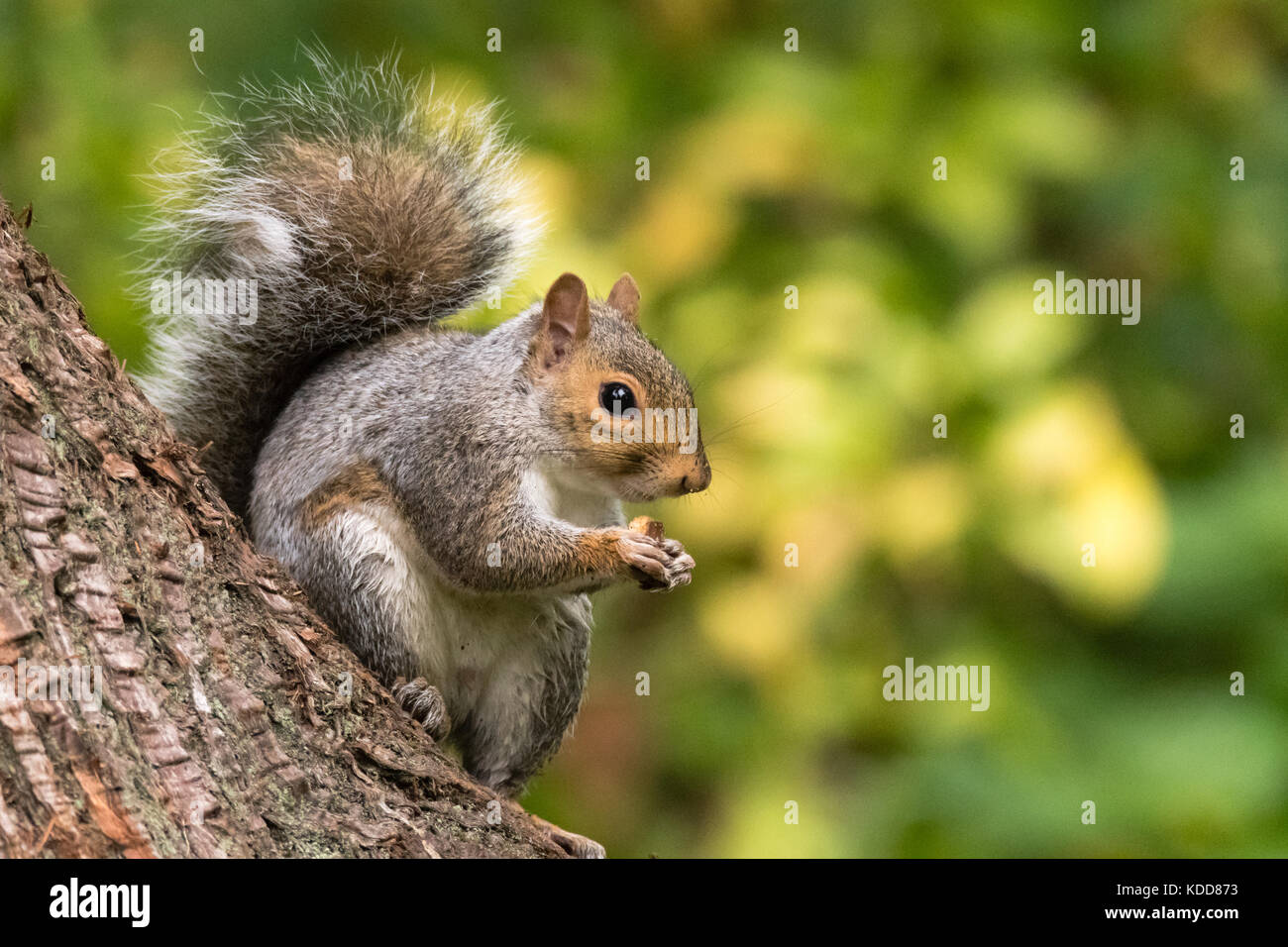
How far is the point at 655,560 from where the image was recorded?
2.15 m

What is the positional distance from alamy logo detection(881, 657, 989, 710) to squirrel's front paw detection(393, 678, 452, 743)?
1.51 metres

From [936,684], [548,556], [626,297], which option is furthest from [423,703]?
[936,684]

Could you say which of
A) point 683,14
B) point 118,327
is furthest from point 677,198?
point 118,327

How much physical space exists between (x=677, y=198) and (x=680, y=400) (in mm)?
1137

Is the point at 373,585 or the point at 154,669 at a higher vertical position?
the point at 373,585

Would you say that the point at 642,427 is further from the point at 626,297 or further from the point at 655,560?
the point at 626,297

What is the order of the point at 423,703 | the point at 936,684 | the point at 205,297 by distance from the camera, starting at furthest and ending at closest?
the point at 936,684, the point at 205,297, the point at 423,703

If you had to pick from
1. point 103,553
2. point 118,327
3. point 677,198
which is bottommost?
point 103,553

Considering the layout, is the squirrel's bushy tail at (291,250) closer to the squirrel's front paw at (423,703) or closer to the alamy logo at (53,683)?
the squirrel's front paw at (423,703)

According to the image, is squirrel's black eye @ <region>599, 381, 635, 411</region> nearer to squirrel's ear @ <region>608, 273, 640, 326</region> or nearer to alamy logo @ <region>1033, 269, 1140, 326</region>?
squirrel's ear @ <region>608, 273, 640, 326</region>

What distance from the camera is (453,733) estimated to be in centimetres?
246

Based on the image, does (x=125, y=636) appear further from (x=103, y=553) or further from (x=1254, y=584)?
(x=1254, y=584)

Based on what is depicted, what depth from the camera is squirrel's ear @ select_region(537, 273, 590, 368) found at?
238 centimetres

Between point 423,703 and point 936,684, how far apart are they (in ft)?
5.18
